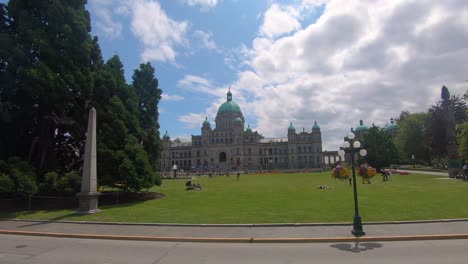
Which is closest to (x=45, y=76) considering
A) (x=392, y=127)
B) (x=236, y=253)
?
(x=236, y=253)

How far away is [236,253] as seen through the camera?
9.43m

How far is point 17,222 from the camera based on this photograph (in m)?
16.4

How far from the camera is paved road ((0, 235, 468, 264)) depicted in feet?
28.1

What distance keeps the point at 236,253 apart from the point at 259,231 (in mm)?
2796

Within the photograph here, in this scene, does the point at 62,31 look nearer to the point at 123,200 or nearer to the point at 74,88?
the point at 74,88

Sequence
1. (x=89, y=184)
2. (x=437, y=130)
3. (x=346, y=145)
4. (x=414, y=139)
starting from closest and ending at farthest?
(x=346, y=145) → (x=89, y=184) → (x=437, y=130) → (x=414, y=139)

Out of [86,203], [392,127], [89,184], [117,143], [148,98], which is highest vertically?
[392,127]

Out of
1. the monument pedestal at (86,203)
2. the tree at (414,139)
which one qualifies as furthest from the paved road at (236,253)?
the tree at (414,139)

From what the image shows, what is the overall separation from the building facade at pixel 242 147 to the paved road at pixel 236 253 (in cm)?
10754

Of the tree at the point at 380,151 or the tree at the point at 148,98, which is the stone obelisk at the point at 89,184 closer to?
the tree at the point at 148,98

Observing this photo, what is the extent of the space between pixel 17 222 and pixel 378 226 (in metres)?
17.8

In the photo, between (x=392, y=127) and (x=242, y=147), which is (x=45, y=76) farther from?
(x=392, y=127)

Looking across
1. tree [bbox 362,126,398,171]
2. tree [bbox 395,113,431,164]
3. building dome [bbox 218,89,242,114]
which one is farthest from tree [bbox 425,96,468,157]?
building dome [bbox 218,89,242,114]

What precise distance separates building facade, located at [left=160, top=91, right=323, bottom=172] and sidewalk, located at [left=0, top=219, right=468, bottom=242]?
104591 millimetres
